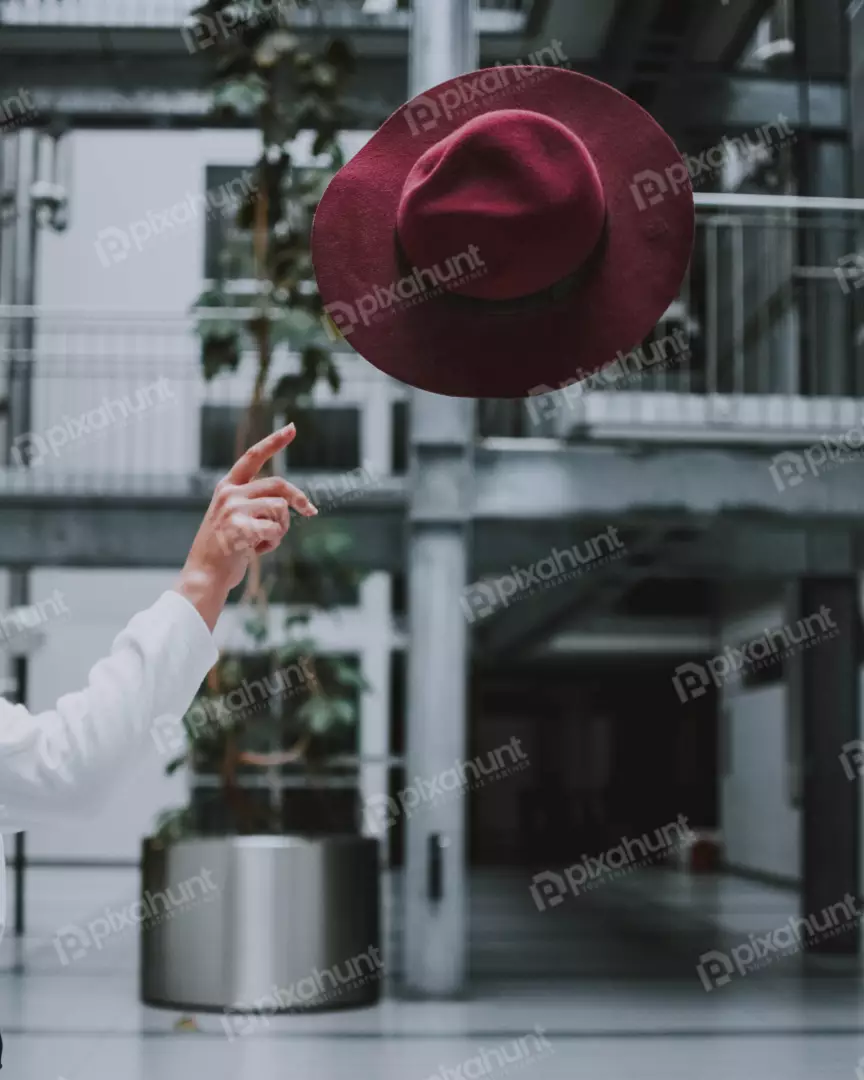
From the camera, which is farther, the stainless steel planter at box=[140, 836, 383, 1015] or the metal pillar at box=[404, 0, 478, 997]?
the metal pillar at box=[404, 0, 478, 997]

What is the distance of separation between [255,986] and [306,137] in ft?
33.1

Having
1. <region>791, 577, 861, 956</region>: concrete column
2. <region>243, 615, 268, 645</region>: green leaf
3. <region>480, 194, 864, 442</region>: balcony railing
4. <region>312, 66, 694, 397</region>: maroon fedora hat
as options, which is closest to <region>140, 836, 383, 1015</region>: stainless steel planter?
<region>243, 615, 268, 645</region>: green leaf

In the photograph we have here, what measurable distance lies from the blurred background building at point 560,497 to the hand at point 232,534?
590 centimetres

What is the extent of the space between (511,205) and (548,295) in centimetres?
10

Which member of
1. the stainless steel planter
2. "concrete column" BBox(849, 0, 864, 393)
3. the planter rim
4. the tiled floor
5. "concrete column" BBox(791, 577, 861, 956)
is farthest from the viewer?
"concrete column" BBox(791, 577, 861, 956)

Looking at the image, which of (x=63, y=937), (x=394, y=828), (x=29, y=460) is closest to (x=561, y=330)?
(x=63, y=937)

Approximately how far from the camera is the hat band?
1679 millimetres

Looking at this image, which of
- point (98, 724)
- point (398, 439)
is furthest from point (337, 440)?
point (98, 724)

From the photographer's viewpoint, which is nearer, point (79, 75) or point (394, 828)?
point (79, 75)

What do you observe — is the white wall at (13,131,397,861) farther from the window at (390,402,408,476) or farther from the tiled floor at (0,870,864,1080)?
the tiled floor at (0,870,864,1080)

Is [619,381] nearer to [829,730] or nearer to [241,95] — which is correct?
[241,95]

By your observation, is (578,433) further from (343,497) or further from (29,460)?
(29,460)

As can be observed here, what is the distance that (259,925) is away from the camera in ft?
27.1

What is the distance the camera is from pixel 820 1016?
28.0ft
